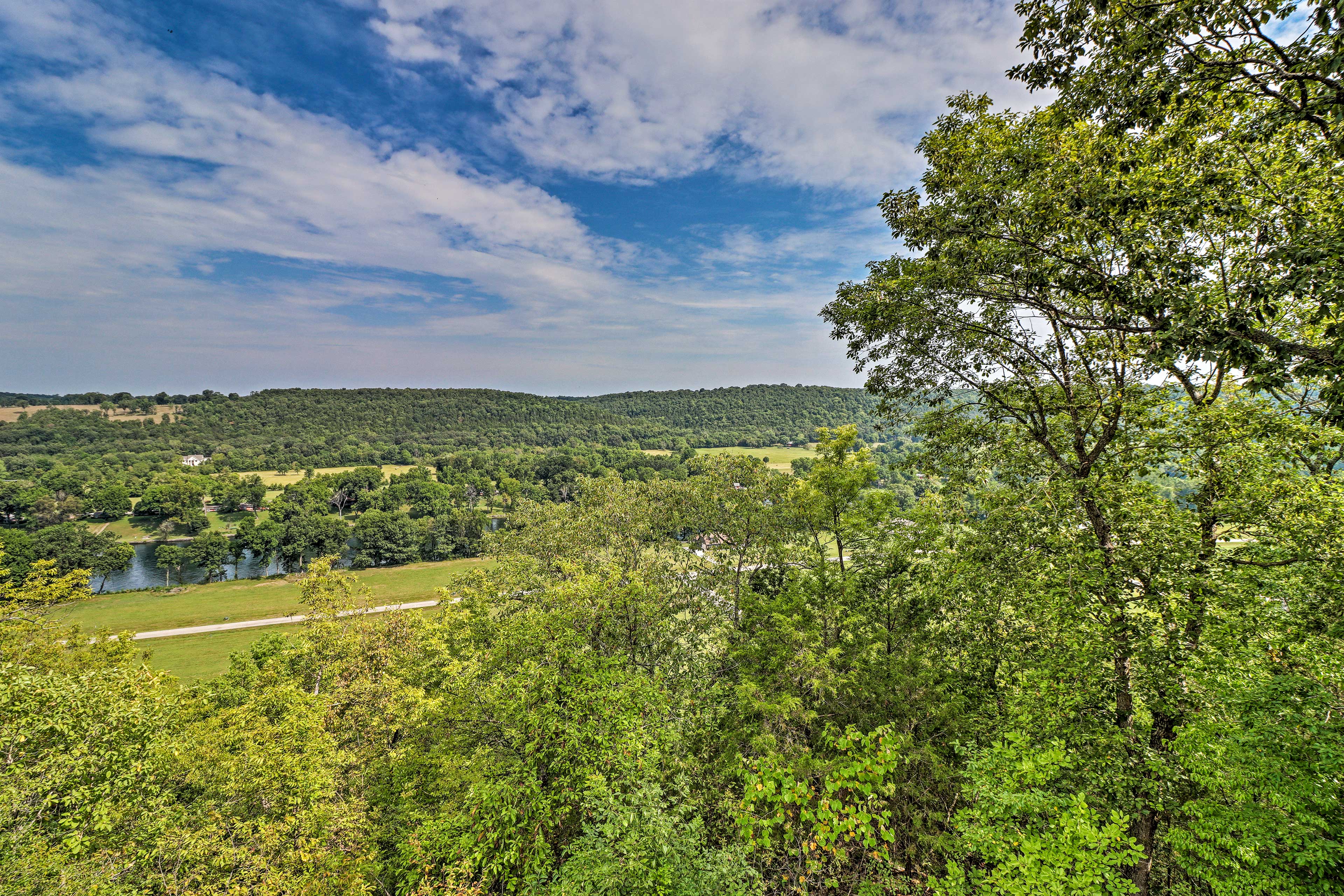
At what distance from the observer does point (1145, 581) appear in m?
7.54

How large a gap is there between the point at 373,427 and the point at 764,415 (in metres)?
145

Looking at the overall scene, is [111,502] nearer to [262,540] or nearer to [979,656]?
[262,540]

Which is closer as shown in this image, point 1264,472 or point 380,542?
point 1264,472

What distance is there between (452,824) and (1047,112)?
16.1 meters

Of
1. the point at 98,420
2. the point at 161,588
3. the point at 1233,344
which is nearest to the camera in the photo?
the point at 1233,344

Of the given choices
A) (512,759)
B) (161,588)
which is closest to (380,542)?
(161,588)

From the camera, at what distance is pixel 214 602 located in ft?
154

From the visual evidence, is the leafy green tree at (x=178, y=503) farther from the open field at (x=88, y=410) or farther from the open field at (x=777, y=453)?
the open field at (x=88, y=410)

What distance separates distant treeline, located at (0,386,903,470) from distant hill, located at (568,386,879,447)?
62 cm

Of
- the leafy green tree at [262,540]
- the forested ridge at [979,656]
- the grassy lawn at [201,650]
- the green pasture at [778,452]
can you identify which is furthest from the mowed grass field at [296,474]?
the forested ridge at [979,656]

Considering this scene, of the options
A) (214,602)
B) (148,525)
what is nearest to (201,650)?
(214,602)

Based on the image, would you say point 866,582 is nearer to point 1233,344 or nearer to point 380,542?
point 1233,344

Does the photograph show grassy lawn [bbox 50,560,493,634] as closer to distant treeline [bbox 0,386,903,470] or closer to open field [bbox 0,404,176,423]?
distant treeline [bbox 0,386,903,470]

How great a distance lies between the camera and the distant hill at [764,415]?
138750 millimetres
